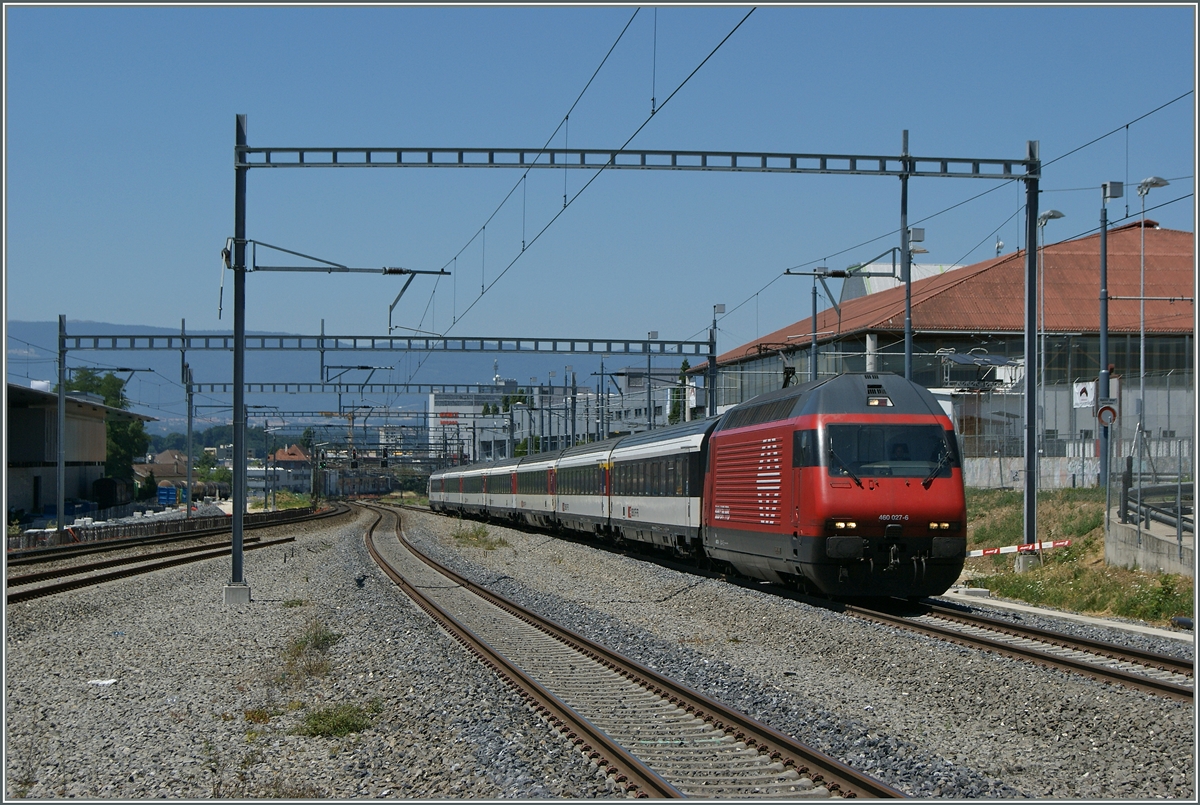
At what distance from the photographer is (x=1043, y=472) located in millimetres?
43719

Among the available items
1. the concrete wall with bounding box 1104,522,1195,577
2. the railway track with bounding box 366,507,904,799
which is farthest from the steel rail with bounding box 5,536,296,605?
the concrete wall with bounding box 1104,522,1195,577

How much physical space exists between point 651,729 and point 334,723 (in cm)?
256

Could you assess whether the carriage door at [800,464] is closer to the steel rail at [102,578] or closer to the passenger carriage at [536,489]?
the steel rail at [102,578]

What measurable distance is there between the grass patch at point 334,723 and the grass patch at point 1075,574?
12.2 m

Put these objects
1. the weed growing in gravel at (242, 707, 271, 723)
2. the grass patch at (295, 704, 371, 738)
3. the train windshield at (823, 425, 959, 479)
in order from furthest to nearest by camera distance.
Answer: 1. the train windshield at (823, 425, 959, 479)
2. the weed growing in gravel at (242, 707, 271, 723)
3. the grass patch at (295, 704, 371, 738)

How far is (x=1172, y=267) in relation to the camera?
67375 mm

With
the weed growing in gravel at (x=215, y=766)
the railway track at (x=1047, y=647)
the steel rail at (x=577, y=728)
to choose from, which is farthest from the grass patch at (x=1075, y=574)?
the weed growing in gravel at (x=215, y=766)

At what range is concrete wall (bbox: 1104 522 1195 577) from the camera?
19703 millimetres

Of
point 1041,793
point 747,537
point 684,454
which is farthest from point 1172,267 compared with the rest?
point 1041,793

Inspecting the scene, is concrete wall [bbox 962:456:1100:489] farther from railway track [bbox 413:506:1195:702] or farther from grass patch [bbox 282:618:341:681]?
grass patch [bbox 282:618:341:681]

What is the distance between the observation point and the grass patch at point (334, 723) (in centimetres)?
966

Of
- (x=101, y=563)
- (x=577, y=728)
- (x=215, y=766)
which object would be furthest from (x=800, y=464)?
(x=101, y=563)

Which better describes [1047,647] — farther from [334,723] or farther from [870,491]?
[334,723]

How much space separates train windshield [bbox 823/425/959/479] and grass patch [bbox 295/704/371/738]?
870 centimetres
